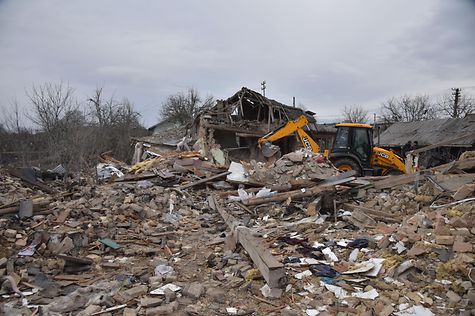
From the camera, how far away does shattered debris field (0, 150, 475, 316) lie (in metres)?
3.59

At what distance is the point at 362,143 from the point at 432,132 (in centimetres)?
1457

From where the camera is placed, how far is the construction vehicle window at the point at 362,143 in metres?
11.0

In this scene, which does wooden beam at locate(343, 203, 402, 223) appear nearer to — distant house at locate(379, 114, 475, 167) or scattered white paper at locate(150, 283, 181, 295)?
scattered white paper at locate(150, 283, 181, 295)

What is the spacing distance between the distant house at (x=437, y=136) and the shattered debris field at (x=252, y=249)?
11.3m

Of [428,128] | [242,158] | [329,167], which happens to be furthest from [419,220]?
[428,128]

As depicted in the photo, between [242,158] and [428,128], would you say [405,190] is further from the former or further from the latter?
[428,128]

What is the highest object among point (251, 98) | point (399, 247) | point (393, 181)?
point (251, 98)

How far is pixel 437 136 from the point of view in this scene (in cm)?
2156

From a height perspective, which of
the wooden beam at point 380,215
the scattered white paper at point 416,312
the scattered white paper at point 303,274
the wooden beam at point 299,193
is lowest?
the scattered white paper at point 416,312

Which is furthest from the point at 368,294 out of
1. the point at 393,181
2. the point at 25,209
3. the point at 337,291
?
the point at 25,209

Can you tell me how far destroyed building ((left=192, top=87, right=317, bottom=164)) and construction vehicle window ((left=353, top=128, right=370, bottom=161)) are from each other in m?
6.08

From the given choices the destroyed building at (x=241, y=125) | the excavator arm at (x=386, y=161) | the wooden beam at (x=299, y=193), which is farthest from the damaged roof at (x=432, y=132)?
the wooden beam at (x=299, y=193)

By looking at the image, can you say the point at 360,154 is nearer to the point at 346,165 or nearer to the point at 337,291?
the point at 346,165

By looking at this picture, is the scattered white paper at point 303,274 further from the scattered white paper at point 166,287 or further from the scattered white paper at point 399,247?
the scattered white paper at point 166,287
